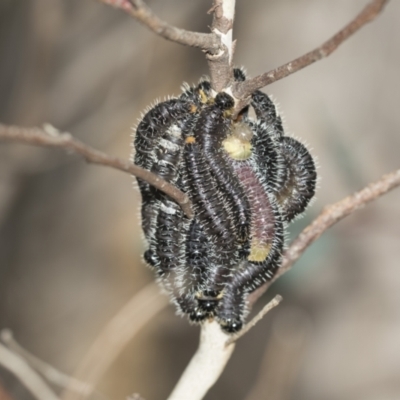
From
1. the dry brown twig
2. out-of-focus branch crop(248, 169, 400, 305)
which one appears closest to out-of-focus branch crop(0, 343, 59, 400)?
out-of-focus branch crop(248, 169, 400, 305)

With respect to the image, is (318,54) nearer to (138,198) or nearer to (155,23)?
(155,23)

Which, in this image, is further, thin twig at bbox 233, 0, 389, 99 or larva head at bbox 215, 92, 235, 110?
larva head at bbox 215, 92, 235, 110

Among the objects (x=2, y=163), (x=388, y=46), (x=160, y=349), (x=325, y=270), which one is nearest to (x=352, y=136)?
(x=388, y=46)

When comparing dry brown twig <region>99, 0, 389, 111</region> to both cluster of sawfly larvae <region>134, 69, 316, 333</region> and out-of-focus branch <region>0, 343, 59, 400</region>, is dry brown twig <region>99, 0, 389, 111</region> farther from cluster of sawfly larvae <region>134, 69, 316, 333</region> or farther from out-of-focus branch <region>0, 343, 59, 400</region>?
out-of-focus branch <region>0, 343, 59, 400</region>

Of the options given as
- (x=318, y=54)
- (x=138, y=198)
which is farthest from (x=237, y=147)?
(x=138, y=198)

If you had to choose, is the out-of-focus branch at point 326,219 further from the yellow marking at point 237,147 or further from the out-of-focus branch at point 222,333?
the yellow marking at point 237,147
